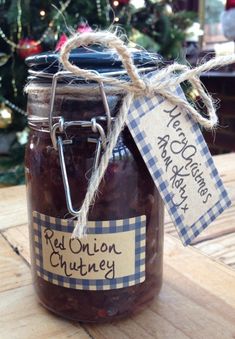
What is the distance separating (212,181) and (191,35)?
1.80 metres

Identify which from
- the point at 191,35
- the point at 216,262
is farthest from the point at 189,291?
the point at 191,35

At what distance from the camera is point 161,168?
398 millimetres

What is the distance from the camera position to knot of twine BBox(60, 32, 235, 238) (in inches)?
13.2

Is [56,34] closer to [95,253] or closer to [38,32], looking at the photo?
[38,32]

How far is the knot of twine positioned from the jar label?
0.08 feet

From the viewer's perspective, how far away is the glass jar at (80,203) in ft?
1.23

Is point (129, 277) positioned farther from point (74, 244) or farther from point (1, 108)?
point (1, 108)

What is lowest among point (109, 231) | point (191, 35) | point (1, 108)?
point (1, 108)

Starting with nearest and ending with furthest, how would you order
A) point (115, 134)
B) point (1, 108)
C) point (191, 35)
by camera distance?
1. point (115, 134)
2. point (1, 108)
3. point (191, 35)

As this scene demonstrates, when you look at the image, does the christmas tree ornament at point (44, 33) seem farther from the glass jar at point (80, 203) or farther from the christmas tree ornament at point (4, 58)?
the glass jar at point (80, 203)

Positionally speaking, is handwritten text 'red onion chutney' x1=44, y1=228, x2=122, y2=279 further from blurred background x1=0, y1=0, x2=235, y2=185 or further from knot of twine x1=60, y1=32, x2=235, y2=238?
blurred background x1=0, y1=0, x2=235, y2=185

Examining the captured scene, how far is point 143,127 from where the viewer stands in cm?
39

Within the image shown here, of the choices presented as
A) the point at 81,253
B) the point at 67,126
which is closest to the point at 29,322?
the point at 81,253

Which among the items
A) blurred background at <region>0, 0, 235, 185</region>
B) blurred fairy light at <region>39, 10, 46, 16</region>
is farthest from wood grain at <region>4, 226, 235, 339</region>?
blurred fairy light at <region>39, 10, 46, 16</region>
